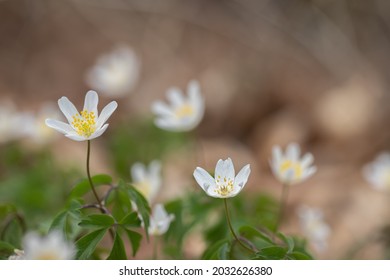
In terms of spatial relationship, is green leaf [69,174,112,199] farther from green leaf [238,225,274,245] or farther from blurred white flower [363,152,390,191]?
blurred white flower [363,152,390,191]

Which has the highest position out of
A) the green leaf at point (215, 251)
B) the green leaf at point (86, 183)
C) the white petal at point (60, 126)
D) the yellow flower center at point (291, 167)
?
the yellow flower center at point (291, 167)

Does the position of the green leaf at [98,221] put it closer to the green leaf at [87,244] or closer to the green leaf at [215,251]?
the green leaf at [87,244]

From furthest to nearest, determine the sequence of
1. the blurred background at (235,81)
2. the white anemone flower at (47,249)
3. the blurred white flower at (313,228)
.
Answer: the blurred background at (235,81) → the blurred white flower at (313,228) → the white anemone flower at (47,249)

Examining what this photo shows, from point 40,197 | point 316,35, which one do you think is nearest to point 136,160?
point 40,197

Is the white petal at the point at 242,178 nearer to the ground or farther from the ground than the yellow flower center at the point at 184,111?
nearer to the ground

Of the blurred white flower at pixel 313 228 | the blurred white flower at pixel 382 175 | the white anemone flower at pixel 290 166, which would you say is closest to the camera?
the white anemone flower at pixel 290 166

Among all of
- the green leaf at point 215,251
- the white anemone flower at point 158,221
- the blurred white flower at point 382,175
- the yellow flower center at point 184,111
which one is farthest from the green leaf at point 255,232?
the blurred white flower at point 382,175
